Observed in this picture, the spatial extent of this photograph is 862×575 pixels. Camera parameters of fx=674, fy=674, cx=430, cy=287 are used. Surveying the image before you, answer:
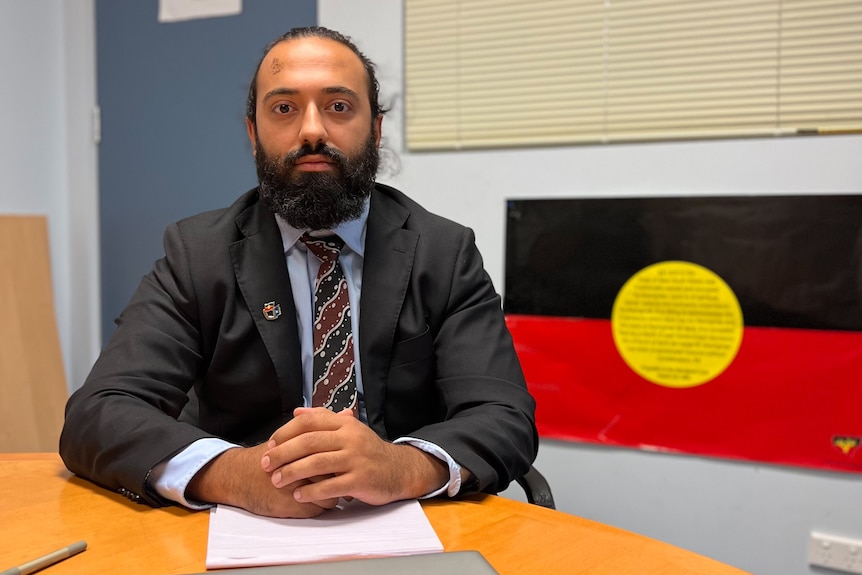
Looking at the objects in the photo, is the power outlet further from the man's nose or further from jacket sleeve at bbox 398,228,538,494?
the man's nose

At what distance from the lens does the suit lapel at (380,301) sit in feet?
4.44

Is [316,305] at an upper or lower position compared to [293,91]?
lower

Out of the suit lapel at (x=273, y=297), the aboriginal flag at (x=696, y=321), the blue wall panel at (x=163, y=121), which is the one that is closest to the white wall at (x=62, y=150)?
the blue wall panel at (x=163, y=121)

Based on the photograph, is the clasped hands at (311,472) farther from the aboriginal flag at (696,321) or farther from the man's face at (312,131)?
the aboriginal flag at (696,321)

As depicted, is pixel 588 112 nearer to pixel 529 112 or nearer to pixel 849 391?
pixel 529 112

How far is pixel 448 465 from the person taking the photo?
103 centimetres

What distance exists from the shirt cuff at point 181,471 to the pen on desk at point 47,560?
0.48 ft

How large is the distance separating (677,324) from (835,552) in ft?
2.46

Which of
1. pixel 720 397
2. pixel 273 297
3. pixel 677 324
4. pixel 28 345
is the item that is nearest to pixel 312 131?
pixel 273 297

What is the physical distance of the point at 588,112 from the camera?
6.95ft

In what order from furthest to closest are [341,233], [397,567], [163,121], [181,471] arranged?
[163,121] → [341,233] → [181,471] → [397,567]

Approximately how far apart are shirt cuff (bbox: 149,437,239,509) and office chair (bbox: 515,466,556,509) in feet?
1.83

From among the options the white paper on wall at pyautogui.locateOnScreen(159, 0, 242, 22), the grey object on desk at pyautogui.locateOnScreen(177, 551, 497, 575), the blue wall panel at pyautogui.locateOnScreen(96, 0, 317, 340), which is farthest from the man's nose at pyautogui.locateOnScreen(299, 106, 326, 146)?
the white paper on wall at pyautogui.locateOnScreen(159, 0, 242, 22)

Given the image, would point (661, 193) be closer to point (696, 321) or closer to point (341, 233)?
point (696, 321)
